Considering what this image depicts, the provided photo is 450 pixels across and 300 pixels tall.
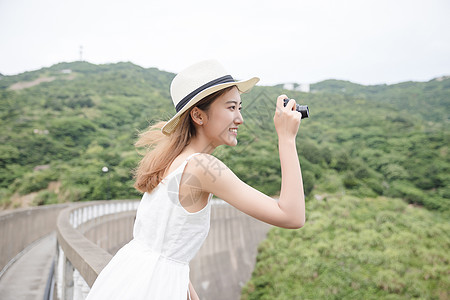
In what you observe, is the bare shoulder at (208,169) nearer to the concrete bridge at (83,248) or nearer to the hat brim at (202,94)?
the hat brim at (202,94)

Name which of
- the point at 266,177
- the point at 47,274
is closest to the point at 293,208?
the point at 47,274

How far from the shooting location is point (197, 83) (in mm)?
1304

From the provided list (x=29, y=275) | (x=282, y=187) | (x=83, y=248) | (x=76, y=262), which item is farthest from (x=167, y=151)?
(x=29, y=275)

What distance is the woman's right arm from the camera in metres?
1.10

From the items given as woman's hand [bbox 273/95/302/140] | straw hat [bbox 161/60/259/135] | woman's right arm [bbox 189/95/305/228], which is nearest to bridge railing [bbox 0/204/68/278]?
straw hat [bbox 161/60/259/135]

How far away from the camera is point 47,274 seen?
20.1 feet

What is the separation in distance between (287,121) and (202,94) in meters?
0.31

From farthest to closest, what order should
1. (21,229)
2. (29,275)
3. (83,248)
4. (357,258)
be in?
(357,258), (21,229), (29,275), (83,248)

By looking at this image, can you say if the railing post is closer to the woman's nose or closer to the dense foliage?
the woman's nose

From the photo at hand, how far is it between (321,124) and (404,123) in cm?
744

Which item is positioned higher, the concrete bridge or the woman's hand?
the woman's hand

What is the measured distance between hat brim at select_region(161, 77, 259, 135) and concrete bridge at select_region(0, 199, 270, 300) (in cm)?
97

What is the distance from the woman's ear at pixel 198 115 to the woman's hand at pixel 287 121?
0.92 ft

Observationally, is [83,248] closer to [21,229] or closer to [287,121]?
[287,121]
